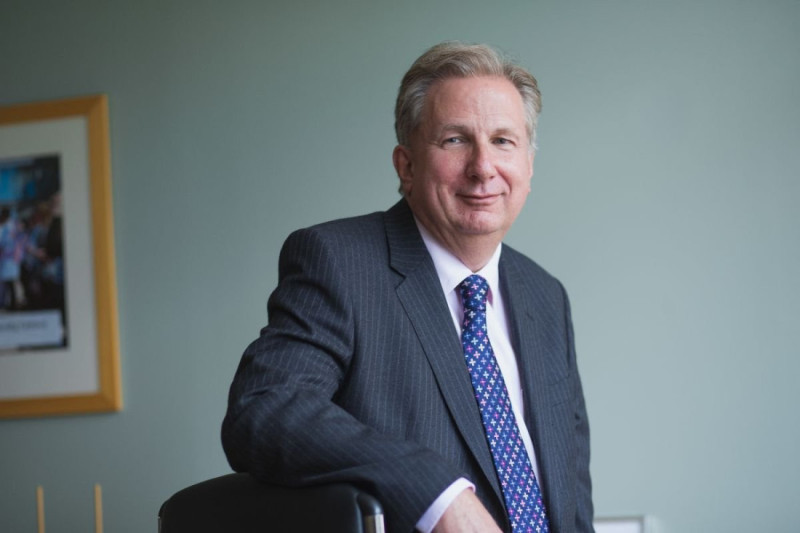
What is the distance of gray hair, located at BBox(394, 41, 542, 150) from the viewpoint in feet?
6.37

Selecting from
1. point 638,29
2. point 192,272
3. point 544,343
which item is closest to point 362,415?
point 544,343

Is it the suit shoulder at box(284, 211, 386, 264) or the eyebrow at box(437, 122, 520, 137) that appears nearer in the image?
the suit shoulder at box(284, 211, 386, 264)

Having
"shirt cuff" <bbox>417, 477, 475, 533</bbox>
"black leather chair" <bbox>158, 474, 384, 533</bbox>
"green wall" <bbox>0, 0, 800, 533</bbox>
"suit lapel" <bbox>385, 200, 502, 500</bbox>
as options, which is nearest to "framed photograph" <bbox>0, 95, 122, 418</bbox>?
"green wall" <bbox>0, 0, 800, 533</bbox>

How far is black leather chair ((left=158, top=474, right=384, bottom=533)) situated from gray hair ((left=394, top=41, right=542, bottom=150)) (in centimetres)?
90

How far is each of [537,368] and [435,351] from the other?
0.31 m

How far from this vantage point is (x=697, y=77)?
3043mm

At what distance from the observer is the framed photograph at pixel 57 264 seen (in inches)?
130

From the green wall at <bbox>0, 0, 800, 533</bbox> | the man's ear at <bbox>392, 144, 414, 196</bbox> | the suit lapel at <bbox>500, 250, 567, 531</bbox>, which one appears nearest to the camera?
the suit lapel at <bbox>500, 250, 567, 531</bbox>

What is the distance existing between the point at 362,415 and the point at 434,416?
14cm

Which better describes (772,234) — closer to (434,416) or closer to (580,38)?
(580,38)

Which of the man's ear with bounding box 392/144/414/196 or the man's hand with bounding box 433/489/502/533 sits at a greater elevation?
the man's ear with bounding box 392/144/414/196

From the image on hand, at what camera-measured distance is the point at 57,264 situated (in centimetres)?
335

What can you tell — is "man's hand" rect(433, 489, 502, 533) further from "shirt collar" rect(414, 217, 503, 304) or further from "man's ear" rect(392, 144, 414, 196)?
"man's ear" rect(392, 144, 414, 196)

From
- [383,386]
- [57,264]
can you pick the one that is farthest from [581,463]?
[57,264]
